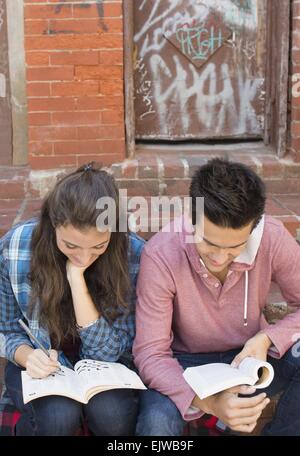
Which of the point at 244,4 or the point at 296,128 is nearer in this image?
the point at 296,128

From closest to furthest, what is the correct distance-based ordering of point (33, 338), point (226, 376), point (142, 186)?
point (226, 376) → point (33, 338) → point (142, 186)

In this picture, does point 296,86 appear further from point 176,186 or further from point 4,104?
point 4,104

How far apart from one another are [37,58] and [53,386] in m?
2.29

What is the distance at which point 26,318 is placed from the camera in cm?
264

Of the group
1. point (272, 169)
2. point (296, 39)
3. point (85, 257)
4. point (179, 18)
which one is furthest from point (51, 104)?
point (85, 257)

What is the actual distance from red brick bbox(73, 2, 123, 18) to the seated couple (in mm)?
1749

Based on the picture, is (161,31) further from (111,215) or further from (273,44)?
(111,215)

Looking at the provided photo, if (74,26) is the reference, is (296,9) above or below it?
above

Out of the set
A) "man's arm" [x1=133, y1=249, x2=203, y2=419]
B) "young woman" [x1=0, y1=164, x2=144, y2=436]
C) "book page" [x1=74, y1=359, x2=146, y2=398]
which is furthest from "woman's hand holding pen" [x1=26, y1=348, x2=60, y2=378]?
"man's arm" [x1=133, y1=249, x2=203, y2=419]

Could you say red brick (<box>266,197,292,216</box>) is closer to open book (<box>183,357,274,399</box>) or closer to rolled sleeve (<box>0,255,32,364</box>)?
open book (<box>183,357,274,399</box>)

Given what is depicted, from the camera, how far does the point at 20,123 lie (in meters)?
Answer: 4.46

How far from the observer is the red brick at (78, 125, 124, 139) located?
4125mm
